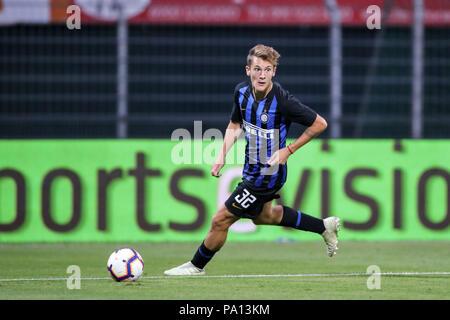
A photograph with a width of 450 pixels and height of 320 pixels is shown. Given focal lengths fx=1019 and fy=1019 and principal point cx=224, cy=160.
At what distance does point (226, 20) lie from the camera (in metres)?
13.0

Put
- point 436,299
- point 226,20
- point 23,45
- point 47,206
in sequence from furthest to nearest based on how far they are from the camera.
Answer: point 226,20
point 23,45
point 47,206
point 436,299

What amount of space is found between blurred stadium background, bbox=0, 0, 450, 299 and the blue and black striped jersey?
2.41 metres

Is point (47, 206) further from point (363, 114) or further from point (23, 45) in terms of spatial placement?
point (363, 114)

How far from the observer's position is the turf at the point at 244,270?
7.02m

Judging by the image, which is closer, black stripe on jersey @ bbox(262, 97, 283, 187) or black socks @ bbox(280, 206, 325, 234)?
black stripe on jersey @ bbox(262, 97, 283, 187)

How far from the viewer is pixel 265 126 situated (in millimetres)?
7957

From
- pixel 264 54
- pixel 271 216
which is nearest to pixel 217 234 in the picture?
pixel 271 216

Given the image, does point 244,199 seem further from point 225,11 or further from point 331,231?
point 225,11

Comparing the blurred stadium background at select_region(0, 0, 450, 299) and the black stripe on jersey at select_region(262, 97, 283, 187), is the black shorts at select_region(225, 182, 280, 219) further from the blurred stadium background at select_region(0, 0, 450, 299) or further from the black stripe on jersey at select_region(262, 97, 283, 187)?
the blurred stadium background at select_region(0, 0, 450, 299)

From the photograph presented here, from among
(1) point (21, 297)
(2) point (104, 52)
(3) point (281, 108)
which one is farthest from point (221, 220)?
(2) point (104, 52)

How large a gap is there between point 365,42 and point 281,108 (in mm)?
5156

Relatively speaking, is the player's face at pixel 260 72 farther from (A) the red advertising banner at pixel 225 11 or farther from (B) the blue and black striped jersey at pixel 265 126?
(A) the red advertising banner at pixel 225 11

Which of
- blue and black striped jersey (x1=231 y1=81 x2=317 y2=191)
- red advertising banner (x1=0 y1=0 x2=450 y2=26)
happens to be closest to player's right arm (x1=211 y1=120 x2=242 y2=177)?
blue and black striped jersey (x1=231 y1=81 x2=317 y2=191)

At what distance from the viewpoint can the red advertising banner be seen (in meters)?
12.2
